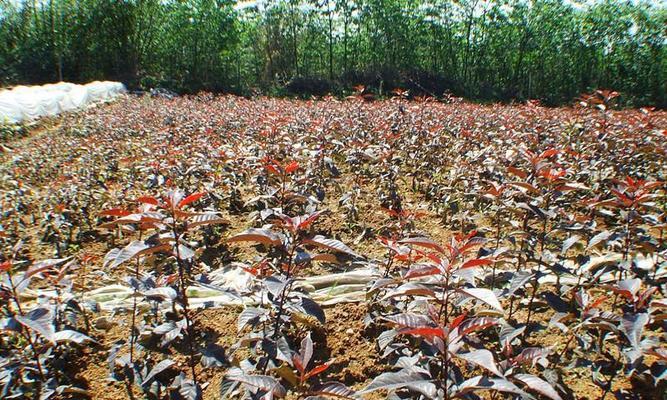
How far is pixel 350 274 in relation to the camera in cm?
278

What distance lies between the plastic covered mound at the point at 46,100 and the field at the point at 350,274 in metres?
6.93

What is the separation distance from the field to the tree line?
21506mm

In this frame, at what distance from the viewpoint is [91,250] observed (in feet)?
11.7

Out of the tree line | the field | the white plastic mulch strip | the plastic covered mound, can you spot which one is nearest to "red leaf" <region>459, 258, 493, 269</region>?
the field

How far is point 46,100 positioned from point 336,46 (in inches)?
1003

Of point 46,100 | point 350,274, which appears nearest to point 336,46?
point 46,100

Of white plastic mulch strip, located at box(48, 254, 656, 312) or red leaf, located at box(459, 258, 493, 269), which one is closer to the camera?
red leaf, located at box(459, 258, 493, 269)

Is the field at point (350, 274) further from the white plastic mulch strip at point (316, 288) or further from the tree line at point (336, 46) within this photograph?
the tree line at point (336, 46)

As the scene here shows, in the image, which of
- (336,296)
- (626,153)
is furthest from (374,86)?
(336,296)

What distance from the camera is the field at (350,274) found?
4.60 feet

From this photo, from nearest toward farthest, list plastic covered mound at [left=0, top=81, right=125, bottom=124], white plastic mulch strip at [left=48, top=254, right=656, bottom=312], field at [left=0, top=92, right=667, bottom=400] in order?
field at [left=0, top=92, right=667, bottom=400] < white plastic mulch strip at [left=48, top=254, right=656, bottom=312] < plastic covered mound at [left=0, top=81, right=125, bottom=124]

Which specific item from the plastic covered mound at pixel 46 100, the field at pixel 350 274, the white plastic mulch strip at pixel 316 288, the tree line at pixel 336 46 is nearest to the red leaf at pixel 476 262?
the field at pixel 350 274

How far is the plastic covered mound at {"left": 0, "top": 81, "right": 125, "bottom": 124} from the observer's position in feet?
38.2

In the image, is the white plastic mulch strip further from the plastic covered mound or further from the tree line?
the tree line
